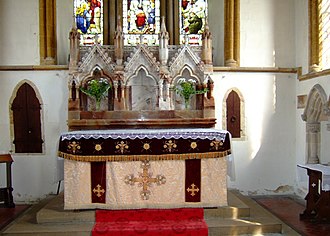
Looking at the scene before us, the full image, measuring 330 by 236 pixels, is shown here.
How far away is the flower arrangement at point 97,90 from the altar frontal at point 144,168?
1.51 m

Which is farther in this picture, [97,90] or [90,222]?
[97,90]

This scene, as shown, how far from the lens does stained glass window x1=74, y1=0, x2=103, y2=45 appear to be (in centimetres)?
785

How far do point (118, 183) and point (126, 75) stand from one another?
2217mm

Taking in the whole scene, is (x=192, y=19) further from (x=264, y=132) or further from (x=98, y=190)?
(x=98, y=190)

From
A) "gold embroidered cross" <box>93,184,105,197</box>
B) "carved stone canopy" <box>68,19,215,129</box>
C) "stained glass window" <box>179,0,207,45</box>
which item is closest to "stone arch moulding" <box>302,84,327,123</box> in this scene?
"carved stone canopy" <box>68,19,215,129</box>

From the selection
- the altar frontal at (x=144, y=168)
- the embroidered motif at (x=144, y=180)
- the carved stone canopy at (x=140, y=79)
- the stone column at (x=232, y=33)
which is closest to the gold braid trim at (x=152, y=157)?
the altar frontal at (x=144, y=168)

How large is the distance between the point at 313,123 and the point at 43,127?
4716 millimetres

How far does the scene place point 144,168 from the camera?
5492 mm

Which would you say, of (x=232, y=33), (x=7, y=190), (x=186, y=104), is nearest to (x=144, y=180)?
(x=186, y=104)

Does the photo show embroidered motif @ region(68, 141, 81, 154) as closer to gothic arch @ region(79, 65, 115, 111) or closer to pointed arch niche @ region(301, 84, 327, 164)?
gothic arch @ region(79, 65, 115, 111)

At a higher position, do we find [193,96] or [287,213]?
[193,96]

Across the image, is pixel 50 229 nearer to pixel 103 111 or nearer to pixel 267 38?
pixel 103 111

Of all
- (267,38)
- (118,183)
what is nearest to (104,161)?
(118,183)

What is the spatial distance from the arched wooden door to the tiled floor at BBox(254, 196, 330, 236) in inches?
164
